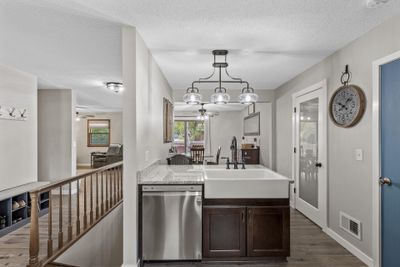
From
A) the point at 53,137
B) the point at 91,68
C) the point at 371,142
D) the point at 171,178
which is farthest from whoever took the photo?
the point at 53,137

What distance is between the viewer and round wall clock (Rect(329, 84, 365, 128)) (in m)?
2.71

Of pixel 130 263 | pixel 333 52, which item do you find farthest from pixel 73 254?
pixel 333 52

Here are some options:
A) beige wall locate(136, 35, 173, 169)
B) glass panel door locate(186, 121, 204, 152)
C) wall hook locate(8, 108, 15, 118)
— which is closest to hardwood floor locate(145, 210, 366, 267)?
beige wall locate(136, 35, 173, 169)

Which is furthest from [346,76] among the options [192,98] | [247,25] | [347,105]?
[192,98]

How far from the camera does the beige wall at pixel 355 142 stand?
251 centimetres

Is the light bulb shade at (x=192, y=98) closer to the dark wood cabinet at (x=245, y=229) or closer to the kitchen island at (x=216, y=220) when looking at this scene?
the kitchen island at (x=216, y=220)

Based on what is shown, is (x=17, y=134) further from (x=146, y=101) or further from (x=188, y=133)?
(x=188, y=133)

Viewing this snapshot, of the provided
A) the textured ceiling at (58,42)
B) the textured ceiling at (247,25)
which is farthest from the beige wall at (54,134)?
the textured ceiling at (247,25)

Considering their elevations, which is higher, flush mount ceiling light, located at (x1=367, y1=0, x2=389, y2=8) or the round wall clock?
flush mount ceiling light, located at (x1=367, y1=0, x2=389, y2=8)

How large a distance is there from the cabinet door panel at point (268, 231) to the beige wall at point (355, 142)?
0.85 m

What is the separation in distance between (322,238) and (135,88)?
9.67ft

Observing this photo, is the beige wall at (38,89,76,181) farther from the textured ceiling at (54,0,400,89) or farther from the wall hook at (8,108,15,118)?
the textured ceiling at (54,0,400,89)

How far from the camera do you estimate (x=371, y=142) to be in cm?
257

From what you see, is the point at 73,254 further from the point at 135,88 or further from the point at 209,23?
the point at 209,23
